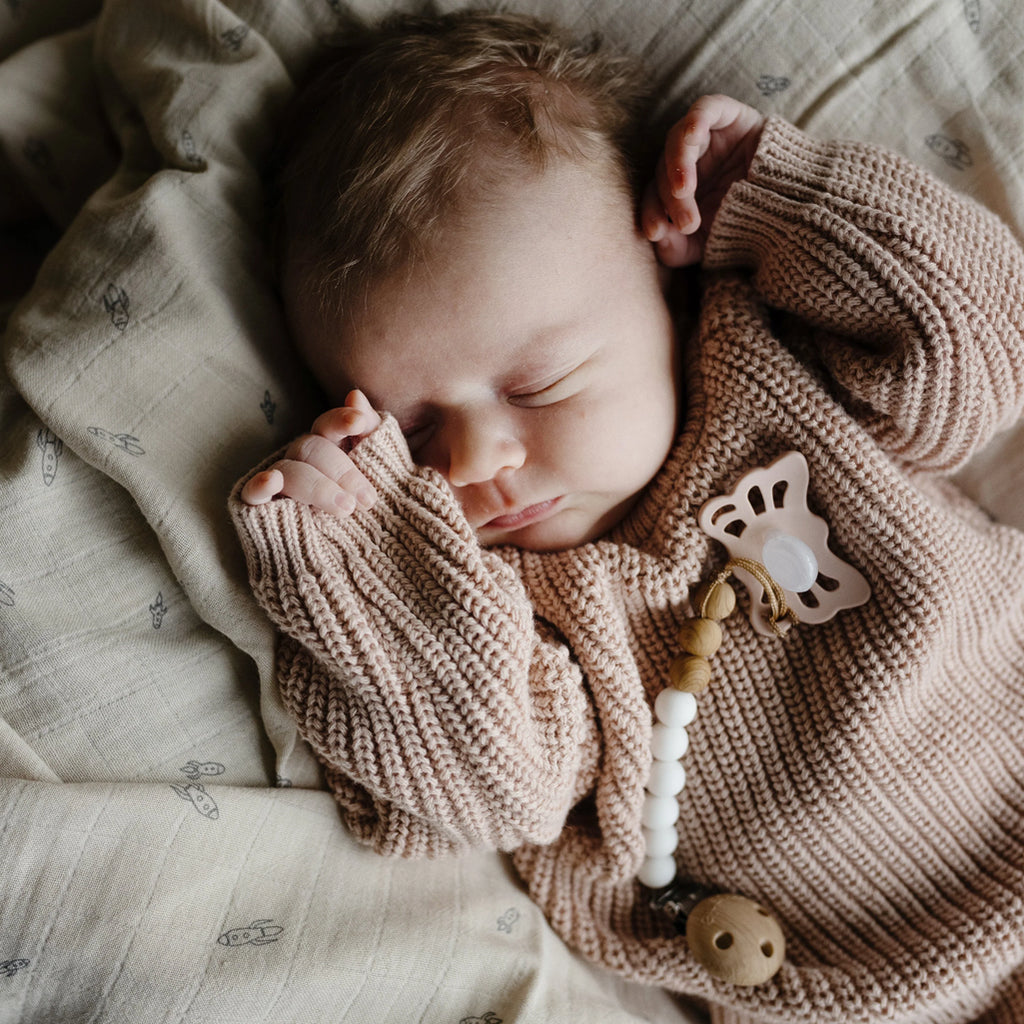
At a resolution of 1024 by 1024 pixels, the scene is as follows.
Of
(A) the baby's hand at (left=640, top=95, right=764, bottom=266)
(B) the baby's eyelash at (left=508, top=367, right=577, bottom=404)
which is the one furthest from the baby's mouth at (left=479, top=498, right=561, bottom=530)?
(A) the baby's hand at (left=640, top=95, right=764, bottom=266)

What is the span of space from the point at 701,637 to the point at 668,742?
0.43 feet

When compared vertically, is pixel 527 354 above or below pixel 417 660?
above

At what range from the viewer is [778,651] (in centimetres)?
102

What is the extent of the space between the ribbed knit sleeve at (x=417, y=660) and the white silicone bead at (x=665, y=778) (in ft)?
0.38

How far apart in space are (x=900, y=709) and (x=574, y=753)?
36 cm

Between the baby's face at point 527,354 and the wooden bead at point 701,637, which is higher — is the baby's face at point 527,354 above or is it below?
above

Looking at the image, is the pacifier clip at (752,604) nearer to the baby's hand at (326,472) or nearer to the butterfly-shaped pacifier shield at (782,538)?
the butterfly-shaped pacifier shield at (782,538)

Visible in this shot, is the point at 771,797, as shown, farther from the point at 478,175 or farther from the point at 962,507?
the point at 478,175

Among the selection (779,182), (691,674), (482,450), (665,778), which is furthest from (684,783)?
A: (779,182)

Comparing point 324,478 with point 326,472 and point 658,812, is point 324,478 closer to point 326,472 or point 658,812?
point 326,472

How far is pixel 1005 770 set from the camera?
1043mm

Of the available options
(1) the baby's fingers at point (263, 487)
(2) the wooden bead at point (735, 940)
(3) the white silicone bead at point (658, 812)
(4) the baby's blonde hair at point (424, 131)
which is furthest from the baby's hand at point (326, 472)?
(2) the wooden bead at point (735, 940)

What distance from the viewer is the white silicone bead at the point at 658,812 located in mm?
1036

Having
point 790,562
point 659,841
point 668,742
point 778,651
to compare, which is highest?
point 790,562
